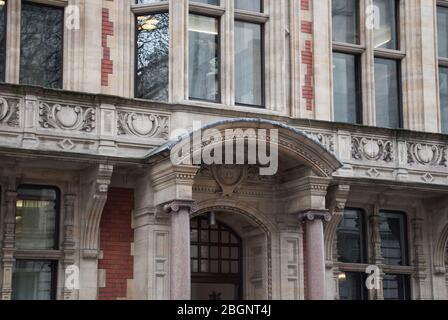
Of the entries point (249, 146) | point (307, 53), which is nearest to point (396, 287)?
point (307, 53)

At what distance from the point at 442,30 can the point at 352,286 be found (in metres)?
5.79

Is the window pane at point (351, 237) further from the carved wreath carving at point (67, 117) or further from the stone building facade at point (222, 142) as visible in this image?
the carved wreath carving at point (67, 117)

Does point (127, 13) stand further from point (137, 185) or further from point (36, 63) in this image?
point (137, 185)

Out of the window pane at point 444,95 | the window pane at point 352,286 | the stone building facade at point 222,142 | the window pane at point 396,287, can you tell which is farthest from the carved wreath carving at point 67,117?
the window pane at point 444,95

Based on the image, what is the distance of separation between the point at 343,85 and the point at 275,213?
322 centimetres

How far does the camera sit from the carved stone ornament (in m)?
16.5

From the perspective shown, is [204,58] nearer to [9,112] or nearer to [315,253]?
[9,112]

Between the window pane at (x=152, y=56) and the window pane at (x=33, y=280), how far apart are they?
3.32 m

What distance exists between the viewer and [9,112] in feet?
48.9

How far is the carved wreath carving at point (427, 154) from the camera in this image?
18105mm

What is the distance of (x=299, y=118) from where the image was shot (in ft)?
56.4

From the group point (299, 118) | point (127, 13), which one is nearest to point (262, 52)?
point (299, 118)

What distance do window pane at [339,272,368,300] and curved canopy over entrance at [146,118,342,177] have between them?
2.87m

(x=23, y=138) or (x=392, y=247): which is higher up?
(x=23, y=138)
